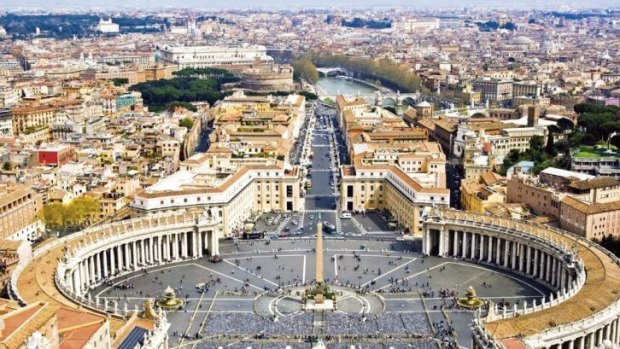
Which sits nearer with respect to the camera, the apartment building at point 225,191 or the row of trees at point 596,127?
the apartment building at point 225,191

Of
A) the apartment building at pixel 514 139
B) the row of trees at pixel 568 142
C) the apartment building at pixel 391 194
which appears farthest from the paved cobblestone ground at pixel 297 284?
the apartment building at pixel 514 139

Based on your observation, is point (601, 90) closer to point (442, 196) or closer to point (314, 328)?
point (442, 196)

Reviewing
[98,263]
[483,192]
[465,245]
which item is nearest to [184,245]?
[98,263]

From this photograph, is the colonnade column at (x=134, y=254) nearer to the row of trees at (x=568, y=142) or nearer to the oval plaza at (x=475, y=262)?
the oval plaza at (x=475, y=262)

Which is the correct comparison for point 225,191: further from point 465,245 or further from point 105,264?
point 465,245

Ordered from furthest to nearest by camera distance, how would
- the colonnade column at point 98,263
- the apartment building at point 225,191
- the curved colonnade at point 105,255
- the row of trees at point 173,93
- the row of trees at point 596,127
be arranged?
the row of trees at point 173,93 → the row of trees at point 596,127 → the apartment building at point 225,191 → the colonnade column at point 98,263 → the curved colonnade at point 105,255

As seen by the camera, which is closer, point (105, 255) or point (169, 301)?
point (169, 301)
